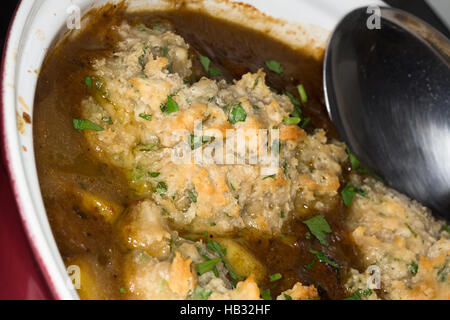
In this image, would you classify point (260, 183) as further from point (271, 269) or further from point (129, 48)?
point (129, 48)

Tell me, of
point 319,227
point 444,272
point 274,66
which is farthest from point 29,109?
point 444,272

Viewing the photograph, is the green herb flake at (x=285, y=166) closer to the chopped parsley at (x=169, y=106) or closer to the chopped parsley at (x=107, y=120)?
the chopped parsley at (x=169, y=106)

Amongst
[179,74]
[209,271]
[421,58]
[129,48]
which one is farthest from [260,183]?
[421,58]

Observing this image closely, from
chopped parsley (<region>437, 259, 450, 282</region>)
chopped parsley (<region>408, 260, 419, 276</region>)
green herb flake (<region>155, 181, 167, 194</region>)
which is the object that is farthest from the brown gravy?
chopped parsley (<region>437, 259, 450, 282</region>)

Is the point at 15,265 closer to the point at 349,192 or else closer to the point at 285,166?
the point at 285,166

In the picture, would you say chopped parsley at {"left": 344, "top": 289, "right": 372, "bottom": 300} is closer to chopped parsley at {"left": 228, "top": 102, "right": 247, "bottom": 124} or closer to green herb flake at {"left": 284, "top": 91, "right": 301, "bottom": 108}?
chopped parsley at {"left": 228, "top": 102, "right": 247, "bottom": 124}

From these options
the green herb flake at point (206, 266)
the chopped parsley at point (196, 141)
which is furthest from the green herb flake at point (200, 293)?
the chopped parsley at point (196, 141)
